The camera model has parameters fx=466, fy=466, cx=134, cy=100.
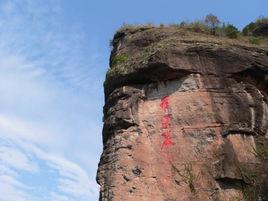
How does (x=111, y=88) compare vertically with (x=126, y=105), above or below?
above

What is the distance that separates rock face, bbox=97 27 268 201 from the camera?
48.3 ft

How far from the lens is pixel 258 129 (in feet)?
50.8

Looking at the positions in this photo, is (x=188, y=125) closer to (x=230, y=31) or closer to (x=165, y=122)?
(x=165, y=122)

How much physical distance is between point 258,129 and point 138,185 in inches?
173

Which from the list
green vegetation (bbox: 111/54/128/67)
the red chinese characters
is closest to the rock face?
the red chinese characters

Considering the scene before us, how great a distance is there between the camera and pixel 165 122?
52.1 ft

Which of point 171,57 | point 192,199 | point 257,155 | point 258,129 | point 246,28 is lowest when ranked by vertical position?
point 192,199

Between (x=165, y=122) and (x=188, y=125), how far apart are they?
31.4 inches

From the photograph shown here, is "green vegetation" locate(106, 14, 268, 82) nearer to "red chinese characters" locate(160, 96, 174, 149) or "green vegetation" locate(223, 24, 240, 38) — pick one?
"green vegetation" locate(223, 24, 240, 38)

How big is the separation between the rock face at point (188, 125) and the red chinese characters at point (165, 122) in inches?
1.4

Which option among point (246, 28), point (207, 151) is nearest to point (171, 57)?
point (207, 151)

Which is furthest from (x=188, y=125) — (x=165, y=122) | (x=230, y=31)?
(x=230, y=31)

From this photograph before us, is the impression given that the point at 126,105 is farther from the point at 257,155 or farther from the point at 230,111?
the point at 257,155

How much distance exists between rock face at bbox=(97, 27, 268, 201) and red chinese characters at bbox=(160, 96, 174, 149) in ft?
0.11
